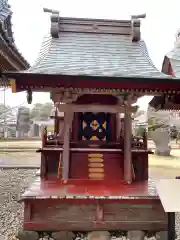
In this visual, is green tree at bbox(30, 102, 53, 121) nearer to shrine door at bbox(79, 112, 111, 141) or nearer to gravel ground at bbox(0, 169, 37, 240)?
gravel ground at bbox(0, 169, 37, 240)

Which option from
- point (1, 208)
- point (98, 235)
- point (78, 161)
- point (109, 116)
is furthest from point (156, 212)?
point (1, 208)

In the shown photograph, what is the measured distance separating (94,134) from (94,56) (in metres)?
2.43

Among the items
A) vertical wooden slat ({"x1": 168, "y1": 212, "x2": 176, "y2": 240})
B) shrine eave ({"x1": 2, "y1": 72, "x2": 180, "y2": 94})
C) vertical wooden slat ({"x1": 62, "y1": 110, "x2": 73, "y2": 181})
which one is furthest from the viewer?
vertical wooden slat ({"x1": 62, "y1": 110, "x2": 73, "y2": 181})

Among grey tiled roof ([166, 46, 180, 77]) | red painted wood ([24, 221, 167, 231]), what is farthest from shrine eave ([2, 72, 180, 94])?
red painted wood ([24, 221, 167, 231])

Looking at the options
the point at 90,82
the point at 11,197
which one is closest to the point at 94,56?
the point at 90,82

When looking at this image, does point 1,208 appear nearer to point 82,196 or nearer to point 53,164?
point 53,164

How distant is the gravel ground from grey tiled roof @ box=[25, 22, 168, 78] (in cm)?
413

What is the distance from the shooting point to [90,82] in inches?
262

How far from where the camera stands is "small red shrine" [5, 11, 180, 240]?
20.2 ft

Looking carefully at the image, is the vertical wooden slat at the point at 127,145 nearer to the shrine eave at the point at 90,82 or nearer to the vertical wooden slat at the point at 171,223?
the shrine eave at the point at 90,82

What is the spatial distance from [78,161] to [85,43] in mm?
3776

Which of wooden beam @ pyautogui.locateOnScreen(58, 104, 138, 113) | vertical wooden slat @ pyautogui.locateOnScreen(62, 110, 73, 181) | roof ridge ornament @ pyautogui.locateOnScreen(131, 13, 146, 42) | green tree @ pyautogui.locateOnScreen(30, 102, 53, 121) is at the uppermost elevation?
roof ridge ornament @ pyautogui.locateOnScreen(131, 13, 146, 42)

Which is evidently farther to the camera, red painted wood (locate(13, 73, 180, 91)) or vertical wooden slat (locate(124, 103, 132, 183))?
vertical wooden slat (locate(124, 103, 132, 183))

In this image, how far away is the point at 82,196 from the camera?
20.1 ft
